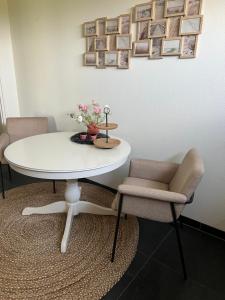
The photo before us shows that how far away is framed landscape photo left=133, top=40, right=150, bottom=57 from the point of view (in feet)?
6.48

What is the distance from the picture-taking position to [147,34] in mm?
1951

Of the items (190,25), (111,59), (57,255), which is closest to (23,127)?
(111,59)

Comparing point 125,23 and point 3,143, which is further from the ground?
point 125,23

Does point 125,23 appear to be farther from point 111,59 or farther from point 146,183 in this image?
point 146,183

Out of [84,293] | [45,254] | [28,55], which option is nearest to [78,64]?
[28,55]

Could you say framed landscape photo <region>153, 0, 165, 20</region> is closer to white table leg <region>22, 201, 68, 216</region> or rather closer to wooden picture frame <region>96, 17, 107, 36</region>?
wooden picture frame <region>96, 17, 107, 36</region>

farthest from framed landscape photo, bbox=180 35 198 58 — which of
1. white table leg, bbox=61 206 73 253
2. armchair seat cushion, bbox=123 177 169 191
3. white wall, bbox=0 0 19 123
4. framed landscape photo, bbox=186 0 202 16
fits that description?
white wall, bbox=0 0 19 123

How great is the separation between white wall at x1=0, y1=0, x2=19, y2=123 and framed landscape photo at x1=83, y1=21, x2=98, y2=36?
4.83 ft

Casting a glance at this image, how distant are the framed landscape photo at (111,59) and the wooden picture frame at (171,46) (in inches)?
20.1

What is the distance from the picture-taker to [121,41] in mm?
2125

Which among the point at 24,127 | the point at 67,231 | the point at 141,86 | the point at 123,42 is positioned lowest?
the point at 67,231

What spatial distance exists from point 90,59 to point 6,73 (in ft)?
5.23

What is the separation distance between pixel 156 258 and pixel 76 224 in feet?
2.56

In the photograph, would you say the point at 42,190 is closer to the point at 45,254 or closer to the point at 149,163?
the point at 45,254
